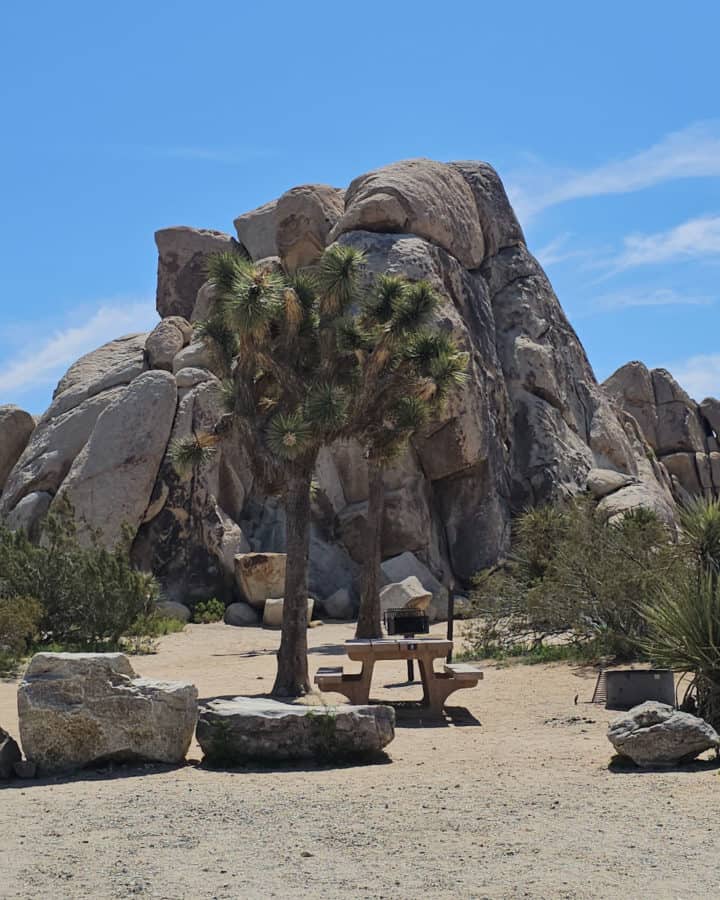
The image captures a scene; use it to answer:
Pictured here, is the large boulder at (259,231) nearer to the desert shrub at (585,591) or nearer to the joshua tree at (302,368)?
the desert shrub at (585,591)

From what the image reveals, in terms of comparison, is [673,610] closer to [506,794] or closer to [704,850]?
[506,794]

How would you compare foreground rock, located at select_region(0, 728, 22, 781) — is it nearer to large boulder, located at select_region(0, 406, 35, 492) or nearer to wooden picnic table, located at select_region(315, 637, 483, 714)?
wooden picnic table, located at select_region(315, 637, 483, 714)

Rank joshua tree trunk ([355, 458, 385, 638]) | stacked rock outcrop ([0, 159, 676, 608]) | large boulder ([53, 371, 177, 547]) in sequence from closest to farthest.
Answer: joshua tree trunk ([355, 458, 385, 638])
large boulder ([53, 371, 177, 547])
stacked rock outcrop ([0, 159, 676, 608])

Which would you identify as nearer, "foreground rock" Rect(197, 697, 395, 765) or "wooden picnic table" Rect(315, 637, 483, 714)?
"foreground rock" Rect(197, 697, 395, 765)

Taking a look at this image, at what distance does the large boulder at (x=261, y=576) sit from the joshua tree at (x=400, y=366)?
29.1ft

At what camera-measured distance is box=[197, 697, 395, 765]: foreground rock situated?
8.62 meters

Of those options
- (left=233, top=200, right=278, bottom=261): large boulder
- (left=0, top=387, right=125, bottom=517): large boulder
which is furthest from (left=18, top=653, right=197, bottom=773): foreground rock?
(left=233, top=200, right=278, bottom=261): large boulder

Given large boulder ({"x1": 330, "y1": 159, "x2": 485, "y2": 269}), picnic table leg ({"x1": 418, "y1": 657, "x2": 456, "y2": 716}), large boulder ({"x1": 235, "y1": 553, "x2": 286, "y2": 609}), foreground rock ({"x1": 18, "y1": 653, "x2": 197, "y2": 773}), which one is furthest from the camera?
large boulder ({"x1": 330, "y1": 159, "x2": 485, "y2": 269})

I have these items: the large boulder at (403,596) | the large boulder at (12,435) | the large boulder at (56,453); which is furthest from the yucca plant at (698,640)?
the large boulder at (12,435)

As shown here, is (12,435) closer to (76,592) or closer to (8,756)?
(76,592)

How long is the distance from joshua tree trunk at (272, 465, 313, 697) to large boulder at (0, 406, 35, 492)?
64.3 feet

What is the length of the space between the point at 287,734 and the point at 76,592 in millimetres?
10082

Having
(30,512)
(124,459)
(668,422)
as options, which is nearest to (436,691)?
(124,459)

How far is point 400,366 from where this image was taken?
14.8m
